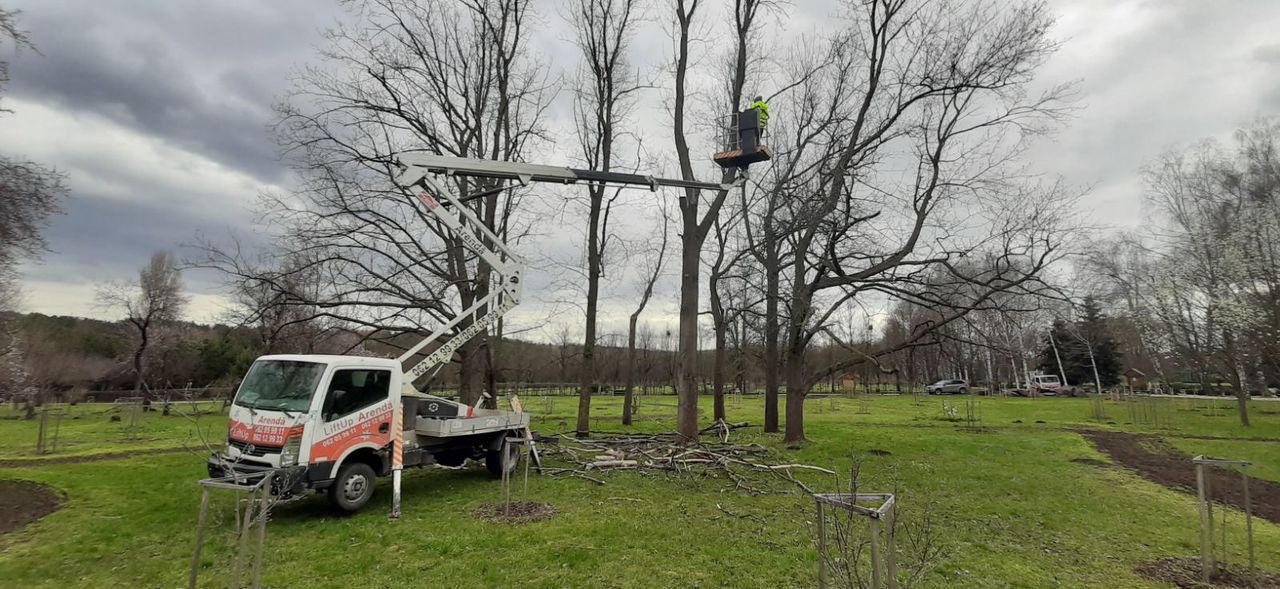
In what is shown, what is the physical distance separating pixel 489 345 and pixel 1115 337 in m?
54.7

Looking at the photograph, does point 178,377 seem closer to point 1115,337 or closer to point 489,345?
point 489,345

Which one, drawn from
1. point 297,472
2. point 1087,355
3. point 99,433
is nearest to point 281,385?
point 297,472

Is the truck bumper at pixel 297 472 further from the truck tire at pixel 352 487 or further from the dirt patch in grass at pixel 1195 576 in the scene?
the dirt patch in grass at pixel 1195 576

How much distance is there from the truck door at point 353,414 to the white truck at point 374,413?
1 centimetres

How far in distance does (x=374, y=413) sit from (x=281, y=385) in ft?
4.19

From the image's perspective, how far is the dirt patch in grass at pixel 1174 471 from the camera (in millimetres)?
9578

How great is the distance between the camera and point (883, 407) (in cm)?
3441

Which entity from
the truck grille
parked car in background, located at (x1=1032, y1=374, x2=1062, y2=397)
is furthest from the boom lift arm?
parked car in background, located at (x1=1032, y1=374, x2=1062, y2=397)

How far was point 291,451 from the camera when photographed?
7066 mm

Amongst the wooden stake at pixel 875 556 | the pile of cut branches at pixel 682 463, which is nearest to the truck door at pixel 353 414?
the pile of cut branches at pixel 682 463

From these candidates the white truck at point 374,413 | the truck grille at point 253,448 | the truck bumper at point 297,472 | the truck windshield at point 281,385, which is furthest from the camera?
the truck windshield at point 281,385

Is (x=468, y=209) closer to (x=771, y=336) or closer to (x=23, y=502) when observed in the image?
(x=23, y=502)

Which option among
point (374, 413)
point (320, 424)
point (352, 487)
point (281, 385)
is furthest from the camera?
point (374, 413)

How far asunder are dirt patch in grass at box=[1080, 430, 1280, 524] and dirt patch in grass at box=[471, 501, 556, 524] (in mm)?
8379
